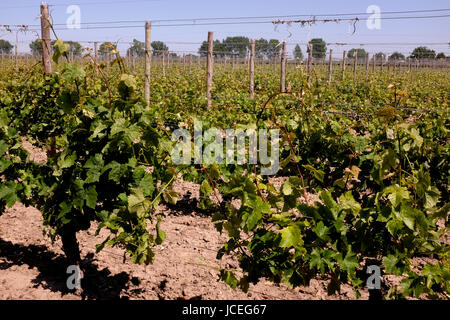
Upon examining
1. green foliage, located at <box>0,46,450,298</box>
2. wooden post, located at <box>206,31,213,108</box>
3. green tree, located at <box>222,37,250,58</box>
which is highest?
green tree, located at <box>222,37,250,58</box>

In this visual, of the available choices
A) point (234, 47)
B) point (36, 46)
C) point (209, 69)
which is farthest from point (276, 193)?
point (234, 47)

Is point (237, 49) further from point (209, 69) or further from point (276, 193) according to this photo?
point (276, 193)

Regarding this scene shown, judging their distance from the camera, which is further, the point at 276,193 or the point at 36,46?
the point at 36,46

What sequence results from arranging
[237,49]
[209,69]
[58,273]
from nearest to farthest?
[58,273] < [209,69] < [237,49]

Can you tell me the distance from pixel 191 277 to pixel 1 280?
1.50 meters

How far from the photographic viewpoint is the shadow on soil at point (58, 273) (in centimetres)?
304

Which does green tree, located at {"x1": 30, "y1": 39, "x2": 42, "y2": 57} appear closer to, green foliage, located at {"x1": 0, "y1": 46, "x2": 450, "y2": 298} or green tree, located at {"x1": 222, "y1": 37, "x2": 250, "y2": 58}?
green foliage, located at {"x1": 0, "y1": 46, "x2": 450, "y2": 298}

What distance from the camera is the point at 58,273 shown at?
3.23 metres

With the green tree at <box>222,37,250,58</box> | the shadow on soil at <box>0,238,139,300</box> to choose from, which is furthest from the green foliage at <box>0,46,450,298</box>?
the green tree at <box>222,37,250,58</box>

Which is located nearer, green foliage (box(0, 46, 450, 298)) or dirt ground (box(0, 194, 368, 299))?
green foliage (box(0, 46, 450, 298))

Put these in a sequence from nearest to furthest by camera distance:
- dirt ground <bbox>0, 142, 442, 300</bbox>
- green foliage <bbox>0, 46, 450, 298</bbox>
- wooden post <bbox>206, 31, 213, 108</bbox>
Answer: green foliage <bbox>0, 46, 450, 298</bbox>
dirt ground <bbox>0, 142, 442, 300</bbox>
wooden post <bbox>206, 31, 213, 108</bbox>

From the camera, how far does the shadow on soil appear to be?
9.98 ft
